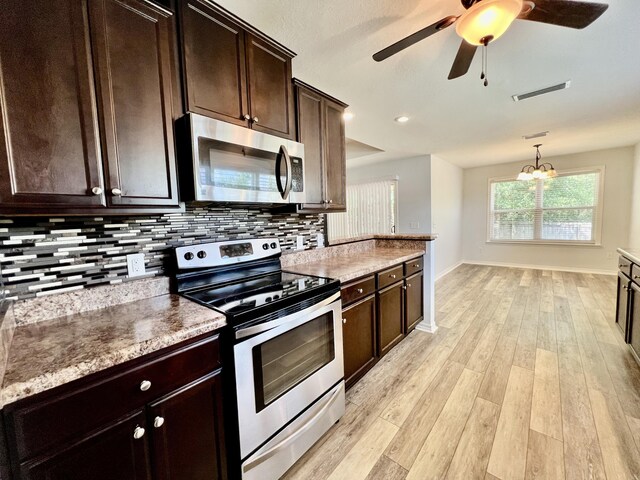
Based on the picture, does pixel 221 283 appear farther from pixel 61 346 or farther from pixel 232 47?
pixel 232 47

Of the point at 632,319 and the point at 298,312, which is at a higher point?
the point at 298,312

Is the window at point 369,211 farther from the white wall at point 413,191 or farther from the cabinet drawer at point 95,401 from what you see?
the cabinet drawer at point 95,401

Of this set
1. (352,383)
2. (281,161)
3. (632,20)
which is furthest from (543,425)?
(632,20)

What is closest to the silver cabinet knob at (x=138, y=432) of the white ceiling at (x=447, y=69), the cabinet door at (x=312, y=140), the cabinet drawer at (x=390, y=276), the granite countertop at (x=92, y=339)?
the granite countertop at (x=92, y=339)

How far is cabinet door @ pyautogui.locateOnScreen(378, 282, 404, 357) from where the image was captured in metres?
2.29

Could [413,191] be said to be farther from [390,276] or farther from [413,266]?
[390,276]

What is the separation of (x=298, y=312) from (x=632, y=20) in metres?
2.60

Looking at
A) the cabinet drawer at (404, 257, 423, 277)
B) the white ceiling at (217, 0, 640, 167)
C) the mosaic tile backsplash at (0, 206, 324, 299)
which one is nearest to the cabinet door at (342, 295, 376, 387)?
the cabinet drawer at (404, 257, 423, 277)

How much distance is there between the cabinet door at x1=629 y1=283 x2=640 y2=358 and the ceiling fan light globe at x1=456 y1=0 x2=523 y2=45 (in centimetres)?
241

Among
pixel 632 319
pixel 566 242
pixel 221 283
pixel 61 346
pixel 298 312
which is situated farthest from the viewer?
pixel 566 242

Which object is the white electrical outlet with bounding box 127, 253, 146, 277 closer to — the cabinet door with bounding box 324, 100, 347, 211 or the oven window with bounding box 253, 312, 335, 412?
the oven window with bounding box 253, 312, 335, 412

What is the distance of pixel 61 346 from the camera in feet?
2.95

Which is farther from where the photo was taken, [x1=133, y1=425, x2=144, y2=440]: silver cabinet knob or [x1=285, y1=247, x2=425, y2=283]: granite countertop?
[x1=285, y1=247, x2=425, y2=283]: granite countertop

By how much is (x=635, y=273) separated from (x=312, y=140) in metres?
2.89
